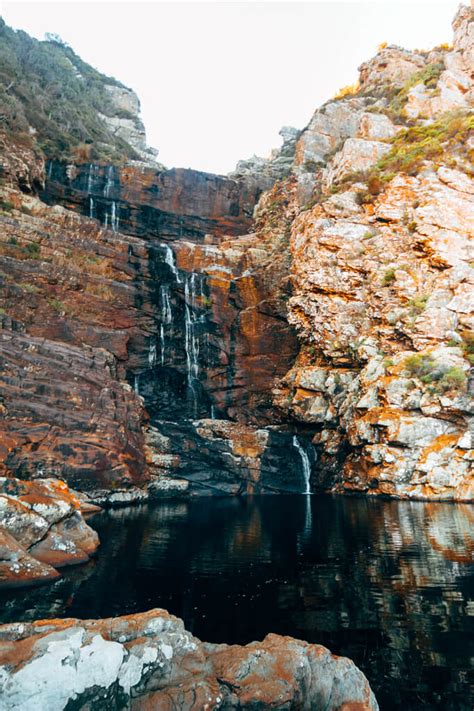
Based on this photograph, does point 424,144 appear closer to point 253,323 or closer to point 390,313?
point 390,313

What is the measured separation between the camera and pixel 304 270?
1746 inches

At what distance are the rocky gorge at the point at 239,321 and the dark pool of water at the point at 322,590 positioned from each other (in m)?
3.99

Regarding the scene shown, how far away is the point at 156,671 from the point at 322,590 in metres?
7.74

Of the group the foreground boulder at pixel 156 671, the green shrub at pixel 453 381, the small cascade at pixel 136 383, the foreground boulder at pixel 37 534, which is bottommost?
the foreground boulder at pixel 37 534

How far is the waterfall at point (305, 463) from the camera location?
4317cm

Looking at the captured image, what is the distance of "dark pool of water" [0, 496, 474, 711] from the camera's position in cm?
829

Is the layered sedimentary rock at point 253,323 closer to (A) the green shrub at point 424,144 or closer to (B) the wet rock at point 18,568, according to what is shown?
(A) the green shrub at point 424,144

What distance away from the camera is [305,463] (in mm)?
43688

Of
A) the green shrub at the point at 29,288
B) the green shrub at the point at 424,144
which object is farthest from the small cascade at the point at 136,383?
the green shrub at the point at 424,144

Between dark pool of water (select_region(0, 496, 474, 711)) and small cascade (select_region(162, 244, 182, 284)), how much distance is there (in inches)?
1125

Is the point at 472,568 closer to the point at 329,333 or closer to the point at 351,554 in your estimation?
the point at 351,554

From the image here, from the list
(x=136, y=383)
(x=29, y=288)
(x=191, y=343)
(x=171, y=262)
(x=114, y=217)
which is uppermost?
Answer: (x=114, y=217)

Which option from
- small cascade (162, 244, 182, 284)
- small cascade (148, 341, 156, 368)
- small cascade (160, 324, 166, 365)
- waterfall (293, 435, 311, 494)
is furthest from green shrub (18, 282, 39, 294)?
waterfall (293, 435, 311, 494)

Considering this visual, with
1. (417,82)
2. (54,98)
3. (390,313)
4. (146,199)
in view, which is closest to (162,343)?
(146,199)
